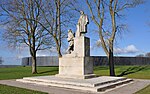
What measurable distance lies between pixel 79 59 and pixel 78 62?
24cm

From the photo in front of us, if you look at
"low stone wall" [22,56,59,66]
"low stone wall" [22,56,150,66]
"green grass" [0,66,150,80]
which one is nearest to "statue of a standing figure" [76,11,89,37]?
"green grass" [0,66,150,80]

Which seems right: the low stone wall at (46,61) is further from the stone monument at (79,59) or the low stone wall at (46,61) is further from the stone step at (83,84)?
the stone step at (83,84)

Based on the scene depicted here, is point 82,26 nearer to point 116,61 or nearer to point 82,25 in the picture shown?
point 82,25

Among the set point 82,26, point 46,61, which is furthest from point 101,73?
point 46,61

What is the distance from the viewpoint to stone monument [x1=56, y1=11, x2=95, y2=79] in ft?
48.4

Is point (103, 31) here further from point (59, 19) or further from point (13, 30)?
point (13, 30)

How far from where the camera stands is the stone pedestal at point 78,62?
14703mm

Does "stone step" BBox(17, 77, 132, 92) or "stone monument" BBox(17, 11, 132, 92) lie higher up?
"stone monument" BBox(17, 11, 132, 92)

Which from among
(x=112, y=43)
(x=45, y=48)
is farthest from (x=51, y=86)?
(x=45, y=48)

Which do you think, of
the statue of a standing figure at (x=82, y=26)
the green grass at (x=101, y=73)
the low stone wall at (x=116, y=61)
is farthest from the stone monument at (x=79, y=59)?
the low stone wall at (x=116, y=61)

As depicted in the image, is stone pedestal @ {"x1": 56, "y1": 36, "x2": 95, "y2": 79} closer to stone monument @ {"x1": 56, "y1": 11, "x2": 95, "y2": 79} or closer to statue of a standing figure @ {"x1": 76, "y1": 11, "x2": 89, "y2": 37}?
stone monument @ {"x1": 56, "y1": 11, "x2": 95, "y2": 79}

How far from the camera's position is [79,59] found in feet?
48.8

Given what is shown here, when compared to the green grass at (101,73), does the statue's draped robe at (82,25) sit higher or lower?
higher

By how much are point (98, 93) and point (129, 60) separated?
4420 cm
